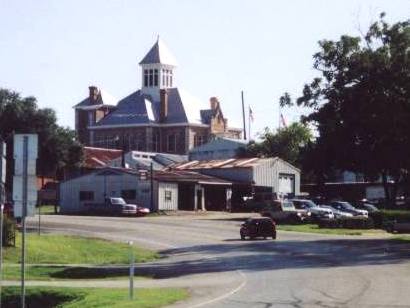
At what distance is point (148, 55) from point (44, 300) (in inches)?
3932

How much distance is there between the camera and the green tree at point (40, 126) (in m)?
68.6

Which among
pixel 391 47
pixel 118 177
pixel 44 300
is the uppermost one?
pixel 391 47

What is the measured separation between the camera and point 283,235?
158 feet

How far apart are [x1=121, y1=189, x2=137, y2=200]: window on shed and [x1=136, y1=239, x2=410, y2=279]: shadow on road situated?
29.4 metres

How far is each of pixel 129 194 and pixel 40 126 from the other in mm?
9180

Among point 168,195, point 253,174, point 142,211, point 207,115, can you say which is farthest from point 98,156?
point 142,211

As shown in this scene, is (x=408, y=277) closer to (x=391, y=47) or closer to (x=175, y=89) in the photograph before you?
(x=391, y=47)

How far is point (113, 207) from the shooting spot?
65.2 metres

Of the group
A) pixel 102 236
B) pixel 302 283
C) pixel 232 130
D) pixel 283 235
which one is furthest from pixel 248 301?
pixel 232 130

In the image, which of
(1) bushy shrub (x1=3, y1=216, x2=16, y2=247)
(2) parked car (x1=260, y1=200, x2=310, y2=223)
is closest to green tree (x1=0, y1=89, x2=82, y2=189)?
(2) parked car (x1=260, y1=200, x2=310, y2=223)

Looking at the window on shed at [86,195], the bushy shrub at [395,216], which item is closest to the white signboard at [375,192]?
the window on shed at [86,195]

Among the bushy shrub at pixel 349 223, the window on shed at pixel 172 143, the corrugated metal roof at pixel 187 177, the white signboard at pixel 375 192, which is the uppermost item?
the window on shed at pixel 172 143

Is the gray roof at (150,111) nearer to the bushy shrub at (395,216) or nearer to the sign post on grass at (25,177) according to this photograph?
the bushy shrub at (395,216)

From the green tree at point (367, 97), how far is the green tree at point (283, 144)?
57.2 m
